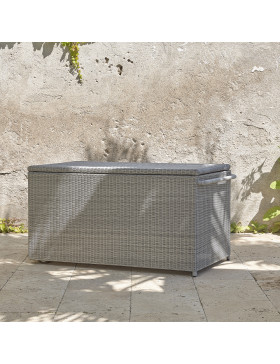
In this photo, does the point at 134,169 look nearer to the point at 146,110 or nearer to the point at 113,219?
the point at 113,219

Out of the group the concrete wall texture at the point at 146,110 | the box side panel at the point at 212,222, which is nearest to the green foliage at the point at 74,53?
the concrete wall texture at the point at 146,110

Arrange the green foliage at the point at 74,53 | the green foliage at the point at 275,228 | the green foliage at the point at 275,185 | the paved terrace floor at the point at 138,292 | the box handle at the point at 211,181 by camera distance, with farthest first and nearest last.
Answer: the green foliage at the point at 74,53, the green foliage at the point at 275,228, the green foliage at the point at 275,185, the box handle at the point at 211,181, the paved terrace floor at the point at 138,292

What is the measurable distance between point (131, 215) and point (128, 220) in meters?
0.05

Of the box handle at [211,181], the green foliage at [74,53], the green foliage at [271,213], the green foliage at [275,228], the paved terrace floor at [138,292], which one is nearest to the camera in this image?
the paved terrace floor at [138,292]

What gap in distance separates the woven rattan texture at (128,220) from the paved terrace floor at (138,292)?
130mm

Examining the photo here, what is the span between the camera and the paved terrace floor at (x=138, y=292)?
3.71 metres

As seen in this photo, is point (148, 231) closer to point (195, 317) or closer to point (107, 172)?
point (107, 172)

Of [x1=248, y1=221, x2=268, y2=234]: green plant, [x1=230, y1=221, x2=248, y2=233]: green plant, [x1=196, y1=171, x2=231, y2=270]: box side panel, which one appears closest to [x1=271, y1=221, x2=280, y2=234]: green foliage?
[x1=248, y1=221, x2=268, y2=234]: green plant

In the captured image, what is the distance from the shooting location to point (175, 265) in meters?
4.73

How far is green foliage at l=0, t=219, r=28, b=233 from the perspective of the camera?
267 inches

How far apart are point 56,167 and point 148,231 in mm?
939

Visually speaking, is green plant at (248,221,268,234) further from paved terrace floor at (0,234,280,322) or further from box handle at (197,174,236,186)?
box handle at (197,174,236,186)

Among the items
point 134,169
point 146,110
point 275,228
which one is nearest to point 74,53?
point 146,110

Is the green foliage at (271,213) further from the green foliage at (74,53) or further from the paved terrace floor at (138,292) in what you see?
the green foliage at (74,53)
